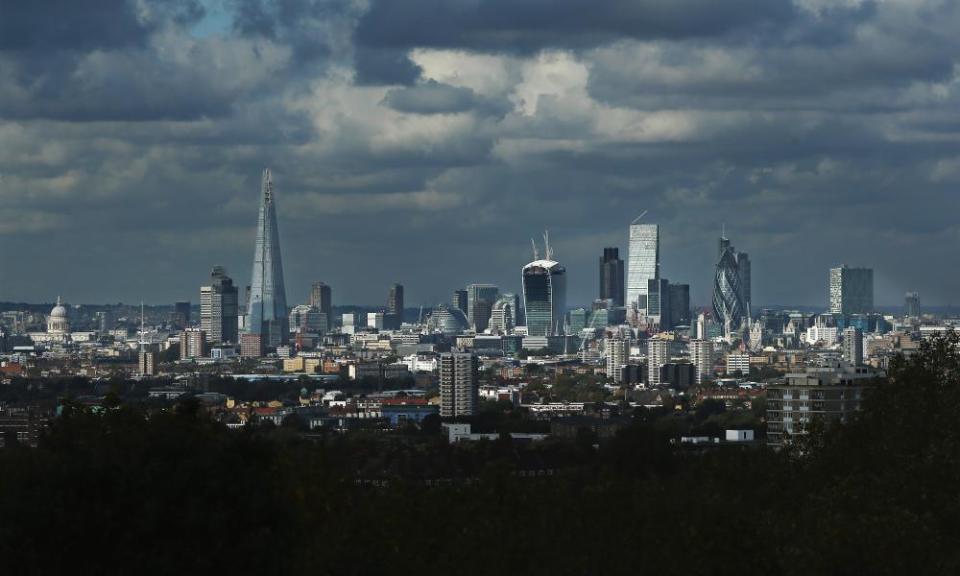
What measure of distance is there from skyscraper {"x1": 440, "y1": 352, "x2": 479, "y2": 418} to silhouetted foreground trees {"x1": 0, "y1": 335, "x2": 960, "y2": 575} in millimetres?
99244

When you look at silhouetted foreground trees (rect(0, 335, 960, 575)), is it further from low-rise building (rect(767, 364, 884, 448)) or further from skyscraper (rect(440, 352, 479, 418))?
skyscraper (rect(440, 352, 479, 418))

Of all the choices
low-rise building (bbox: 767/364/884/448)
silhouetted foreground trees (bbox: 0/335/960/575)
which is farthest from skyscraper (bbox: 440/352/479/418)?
silhouetted foreground trees (bbox: 0/335/960/575)

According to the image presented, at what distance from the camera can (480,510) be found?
3872 centimetres

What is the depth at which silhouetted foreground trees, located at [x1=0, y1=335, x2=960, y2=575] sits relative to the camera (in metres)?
27.8

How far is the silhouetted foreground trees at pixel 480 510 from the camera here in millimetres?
27812

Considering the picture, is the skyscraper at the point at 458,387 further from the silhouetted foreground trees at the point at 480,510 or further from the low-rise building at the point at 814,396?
the silhouetted foreground trees at the point at 480,510

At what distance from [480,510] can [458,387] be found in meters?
110

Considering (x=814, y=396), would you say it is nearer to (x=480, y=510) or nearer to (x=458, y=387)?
(x=480, y=510)

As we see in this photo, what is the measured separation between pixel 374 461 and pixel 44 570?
169 ft

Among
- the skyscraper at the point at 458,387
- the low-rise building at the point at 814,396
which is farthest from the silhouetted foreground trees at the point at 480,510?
the skyscraper at the point at 458,387

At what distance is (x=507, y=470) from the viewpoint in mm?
45281

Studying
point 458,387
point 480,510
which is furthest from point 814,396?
point 458,387

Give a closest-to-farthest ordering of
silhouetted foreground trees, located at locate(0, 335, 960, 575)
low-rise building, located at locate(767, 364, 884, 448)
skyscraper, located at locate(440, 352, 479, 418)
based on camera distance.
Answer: silhouetted foreground trees, located at locate(0, 335, 960, 575) → low-rise building, located at locate(767, 364, 884, 448) → skyscraper, located at locate(440, 352, 479, 418)

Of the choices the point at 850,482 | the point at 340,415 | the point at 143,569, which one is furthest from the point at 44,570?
the point at 340,415
